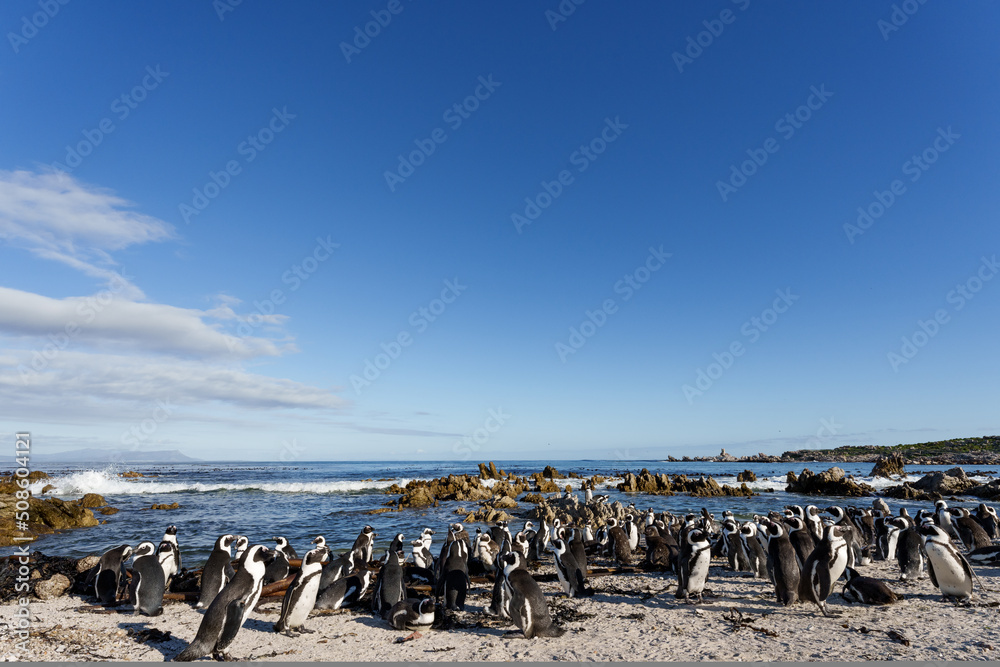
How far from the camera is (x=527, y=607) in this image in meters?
7.94

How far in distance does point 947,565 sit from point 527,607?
8.11 meters

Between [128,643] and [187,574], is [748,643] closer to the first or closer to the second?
[128,643]

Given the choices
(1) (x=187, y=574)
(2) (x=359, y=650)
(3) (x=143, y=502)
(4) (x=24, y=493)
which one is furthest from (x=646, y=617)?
(3) (x=143, y=502)

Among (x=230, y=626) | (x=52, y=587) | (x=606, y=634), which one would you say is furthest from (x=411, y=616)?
(x=52, y=587)

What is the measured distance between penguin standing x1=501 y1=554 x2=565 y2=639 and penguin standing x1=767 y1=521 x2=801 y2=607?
4.49m

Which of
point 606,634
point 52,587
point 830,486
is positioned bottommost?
point 830,486

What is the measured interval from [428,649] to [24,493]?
11.1 meters

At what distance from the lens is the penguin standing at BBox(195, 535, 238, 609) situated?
9461mm

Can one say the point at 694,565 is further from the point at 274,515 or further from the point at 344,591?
the point at 274,515

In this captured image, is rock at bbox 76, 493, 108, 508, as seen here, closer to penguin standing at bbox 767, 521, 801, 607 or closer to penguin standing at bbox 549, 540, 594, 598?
penguin standing at bbox 549, 540, 594, 598

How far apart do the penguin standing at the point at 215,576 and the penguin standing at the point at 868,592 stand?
11827mm

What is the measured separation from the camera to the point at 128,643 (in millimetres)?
7770

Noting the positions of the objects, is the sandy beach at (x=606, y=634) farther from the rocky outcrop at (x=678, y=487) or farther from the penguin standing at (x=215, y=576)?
the rocky outcrop at (x=678, y=487)

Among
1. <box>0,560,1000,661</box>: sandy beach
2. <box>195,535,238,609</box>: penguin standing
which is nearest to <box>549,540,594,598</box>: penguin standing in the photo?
<box>0,560,1000,661</box>: sandy beach
